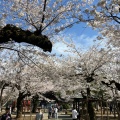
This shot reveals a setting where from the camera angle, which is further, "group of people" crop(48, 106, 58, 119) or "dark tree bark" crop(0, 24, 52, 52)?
"group of people" crop(48, 106, 58, 119)

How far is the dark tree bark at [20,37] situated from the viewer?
696cm

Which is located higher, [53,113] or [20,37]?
[20,37]

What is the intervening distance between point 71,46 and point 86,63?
8.33 ft

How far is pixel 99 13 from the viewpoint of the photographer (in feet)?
24.0

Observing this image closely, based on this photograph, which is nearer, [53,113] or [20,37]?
[20,37]

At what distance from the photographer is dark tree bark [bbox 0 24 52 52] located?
274 inches

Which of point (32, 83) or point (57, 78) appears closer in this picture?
point (57, 78)

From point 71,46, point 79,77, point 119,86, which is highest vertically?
point 71,46

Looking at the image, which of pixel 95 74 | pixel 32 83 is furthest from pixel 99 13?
pixel 32 83

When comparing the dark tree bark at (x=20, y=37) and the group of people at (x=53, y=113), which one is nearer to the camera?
the dark tree bark at (x=20, y=37)

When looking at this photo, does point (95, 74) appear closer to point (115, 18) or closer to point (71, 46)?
point (71, 46)

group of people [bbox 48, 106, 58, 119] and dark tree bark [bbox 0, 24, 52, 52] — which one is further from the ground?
dark tree bark [bbox 0, 24, 52, 52]

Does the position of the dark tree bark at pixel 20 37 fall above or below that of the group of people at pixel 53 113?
above

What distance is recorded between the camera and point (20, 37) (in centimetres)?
708
